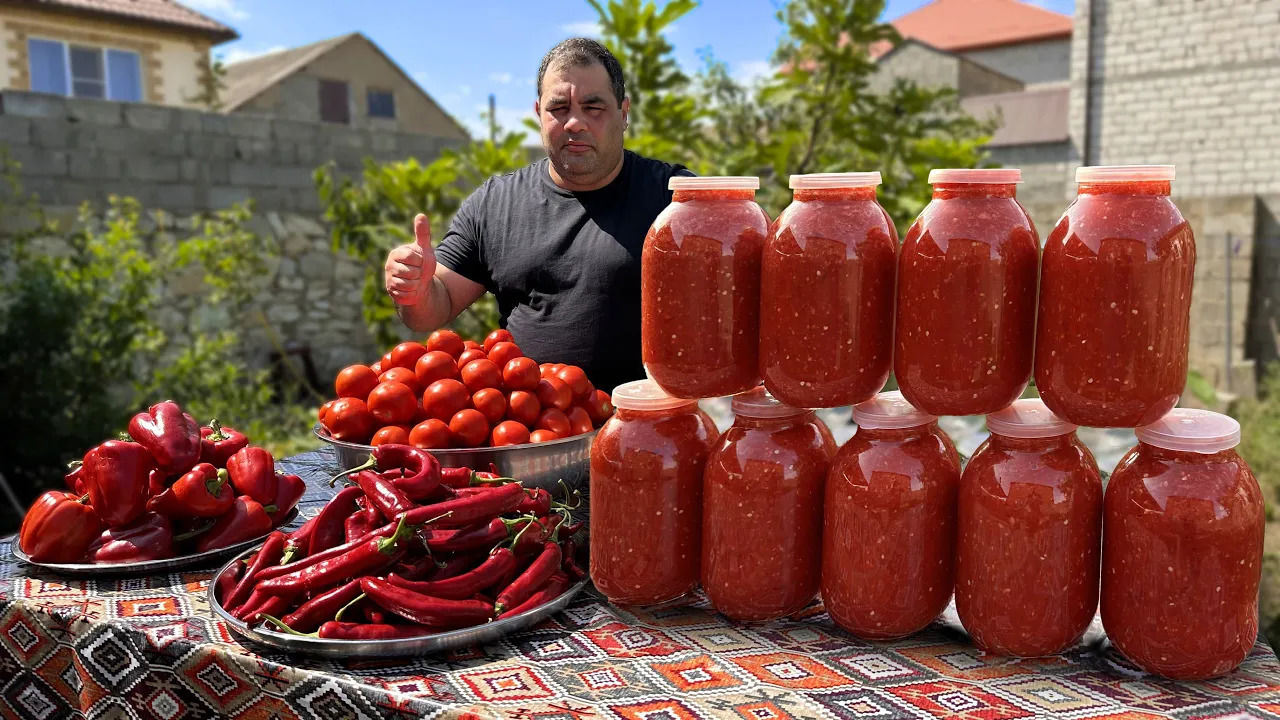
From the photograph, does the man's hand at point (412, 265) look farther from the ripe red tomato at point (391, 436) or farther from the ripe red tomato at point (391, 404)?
the ripe red tomato at point (391, 436)

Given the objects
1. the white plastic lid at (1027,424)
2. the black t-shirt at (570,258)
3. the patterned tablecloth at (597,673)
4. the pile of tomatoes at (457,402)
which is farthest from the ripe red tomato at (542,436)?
the white plastic lid at (1027,424)

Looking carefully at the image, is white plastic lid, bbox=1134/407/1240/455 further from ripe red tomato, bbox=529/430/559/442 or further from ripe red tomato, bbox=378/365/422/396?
ripe red tomato, bbox=378/365/422/396

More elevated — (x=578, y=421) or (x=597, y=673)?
(x=578, y=421)

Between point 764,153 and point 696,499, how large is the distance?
4305mm

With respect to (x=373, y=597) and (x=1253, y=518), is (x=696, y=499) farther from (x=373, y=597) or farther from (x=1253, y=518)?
(x=1253, y=518)

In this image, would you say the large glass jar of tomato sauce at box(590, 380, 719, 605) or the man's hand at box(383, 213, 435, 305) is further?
the man's hand at box(383, 213, 435, 305)

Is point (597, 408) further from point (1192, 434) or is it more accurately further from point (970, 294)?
point (1192, 434)

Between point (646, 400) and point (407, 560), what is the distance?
1.78 feet

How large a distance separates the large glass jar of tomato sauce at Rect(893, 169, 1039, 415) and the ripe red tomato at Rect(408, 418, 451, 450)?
1.10 m

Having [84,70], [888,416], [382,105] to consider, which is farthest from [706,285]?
[382,105]

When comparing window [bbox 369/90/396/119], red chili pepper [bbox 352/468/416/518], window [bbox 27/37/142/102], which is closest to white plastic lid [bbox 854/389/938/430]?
red chili pepper [bbox 352/468/416/518]

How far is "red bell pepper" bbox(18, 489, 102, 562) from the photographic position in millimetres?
2008

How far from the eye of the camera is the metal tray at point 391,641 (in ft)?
5.10

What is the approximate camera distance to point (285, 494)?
2260 mm
